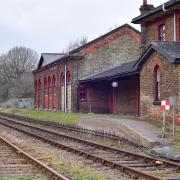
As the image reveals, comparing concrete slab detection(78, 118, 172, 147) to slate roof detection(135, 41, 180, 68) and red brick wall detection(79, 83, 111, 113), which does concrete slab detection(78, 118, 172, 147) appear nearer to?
slate roof detection(135, 41, 180, 68)

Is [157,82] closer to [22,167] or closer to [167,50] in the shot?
[167,50]

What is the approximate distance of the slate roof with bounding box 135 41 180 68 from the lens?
19078mm

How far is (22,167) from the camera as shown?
469 inches

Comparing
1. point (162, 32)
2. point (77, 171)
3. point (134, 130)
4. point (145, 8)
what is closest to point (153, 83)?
point (134, 130)

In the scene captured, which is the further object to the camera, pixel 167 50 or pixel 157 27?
pixel 157 27

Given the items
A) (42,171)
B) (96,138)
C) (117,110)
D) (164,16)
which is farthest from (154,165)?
(117,110)

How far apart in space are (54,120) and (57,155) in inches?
793

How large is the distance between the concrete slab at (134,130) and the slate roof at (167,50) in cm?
300

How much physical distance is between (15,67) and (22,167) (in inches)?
3360

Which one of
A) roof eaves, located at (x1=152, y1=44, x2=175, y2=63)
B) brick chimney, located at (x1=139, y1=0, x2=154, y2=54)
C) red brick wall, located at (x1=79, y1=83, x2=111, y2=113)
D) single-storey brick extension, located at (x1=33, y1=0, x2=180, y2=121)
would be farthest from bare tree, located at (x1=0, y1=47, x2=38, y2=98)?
roof eaves, located at (x1=152, y1=44, x2=175, y2=63)

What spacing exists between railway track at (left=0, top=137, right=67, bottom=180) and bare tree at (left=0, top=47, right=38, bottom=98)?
70.6 m

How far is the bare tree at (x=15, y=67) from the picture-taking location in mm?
90519

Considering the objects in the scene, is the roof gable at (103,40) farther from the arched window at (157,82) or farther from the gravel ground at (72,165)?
the gravel ground at (72,165)

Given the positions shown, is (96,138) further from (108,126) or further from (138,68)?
(138,68)
